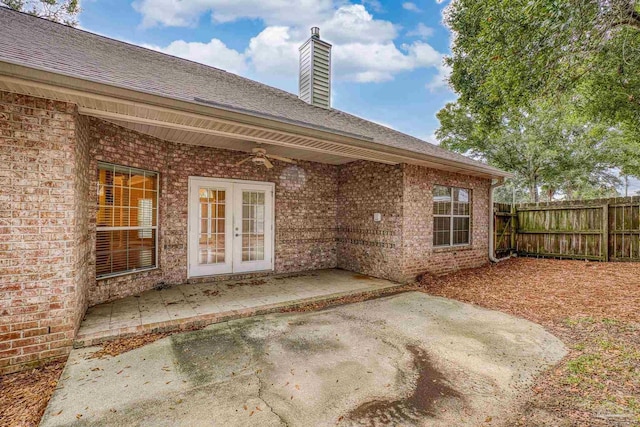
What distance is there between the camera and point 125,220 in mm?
4715

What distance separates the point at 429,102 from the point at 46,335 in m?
17.9

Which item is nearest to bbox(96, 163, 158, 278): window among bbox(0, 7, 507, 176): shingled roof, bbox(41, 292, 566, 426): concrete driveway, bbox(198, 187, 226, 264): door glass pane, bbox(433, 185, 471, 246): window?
bbox(198, 187, 226, 264): door glass pane

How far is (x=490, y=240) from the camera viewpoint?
816 centimetres

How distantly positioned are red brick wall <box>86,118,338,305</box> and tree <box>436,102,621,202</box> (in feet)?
34.2

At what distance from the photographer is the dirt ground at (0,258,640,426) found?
2186 mm

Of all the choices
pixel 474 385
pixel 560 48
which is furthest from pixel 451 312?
pixel 560 48

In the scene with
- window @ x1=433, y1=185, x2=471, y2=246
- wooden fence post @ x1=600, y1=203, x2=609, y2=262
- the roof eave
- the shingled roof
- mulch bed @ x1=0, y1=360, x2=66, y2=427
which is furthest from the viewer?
wooden fence post @ x1=600, y1=203, x2=609, y2=262

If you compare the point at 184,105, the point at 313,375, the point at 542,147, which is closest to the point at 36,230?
the point at 184,105

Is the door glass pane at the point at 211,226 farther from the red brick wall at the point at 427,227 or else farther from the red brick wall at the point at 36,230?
the red brick wall at the point at 427,227

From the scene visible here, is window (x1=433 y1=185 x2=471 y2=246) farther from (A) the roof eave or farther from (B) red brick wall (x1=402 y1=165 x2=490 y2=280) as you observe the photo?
(A) the roof eave

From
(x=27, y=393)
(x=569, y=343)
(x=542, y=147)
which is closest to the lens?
(x=27, y=393)

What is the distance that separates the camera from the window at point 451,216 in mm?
6949

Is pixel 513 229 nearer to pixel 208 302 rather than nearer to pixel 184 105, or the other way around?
pixel 208 302

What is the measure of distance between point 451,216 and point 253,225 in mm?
4926
